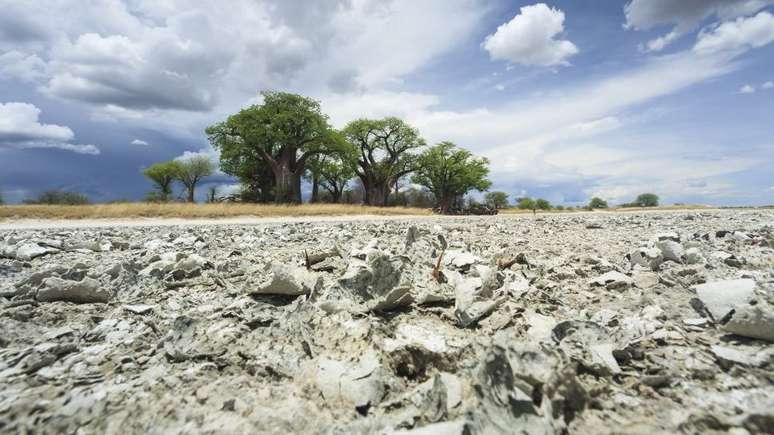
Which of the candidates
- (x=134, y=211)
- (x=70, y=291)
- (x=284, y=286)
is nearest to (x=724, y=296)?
(x=284, y=286)

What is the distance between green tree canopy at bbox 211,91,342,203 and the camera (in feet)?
114

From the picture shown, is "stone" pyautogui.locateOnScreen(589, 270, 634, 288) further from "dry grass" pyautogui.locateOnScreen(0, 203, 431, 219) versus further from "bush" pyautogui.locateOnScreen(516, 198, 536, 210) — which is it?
"bush" pyautogui.locateOnScreen(516, 198, 536, 210)

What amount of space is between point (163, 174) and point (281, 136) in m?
29.3

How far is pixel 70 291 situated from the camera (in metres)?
2.93

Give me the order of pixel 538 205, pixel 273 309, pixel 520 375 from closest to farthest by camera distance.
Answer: pixel 520 375 < pixel 273 309 < pixel 538 205

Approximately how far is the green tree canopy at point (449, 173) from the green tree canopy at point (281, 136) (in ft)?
42.0

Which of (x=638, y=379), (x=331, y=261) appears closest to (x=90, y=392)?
(x=331, y=261)

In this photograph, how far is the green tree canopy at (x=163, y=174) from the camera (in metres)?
51.5

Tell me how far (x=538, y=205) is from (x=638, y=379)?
65.6 m

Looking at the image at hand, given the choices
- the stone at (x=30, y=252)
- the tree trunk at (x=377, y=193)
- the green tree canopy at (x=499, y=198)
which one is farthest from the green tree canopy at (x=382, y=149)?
the stone at (x=30, y=252)

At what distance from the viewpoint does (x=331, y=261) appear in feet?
13.1

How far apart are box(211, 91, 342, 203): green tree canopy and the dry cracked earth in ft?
106

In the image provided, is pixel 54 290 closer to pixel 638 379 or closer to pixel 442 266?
pixel 442 266

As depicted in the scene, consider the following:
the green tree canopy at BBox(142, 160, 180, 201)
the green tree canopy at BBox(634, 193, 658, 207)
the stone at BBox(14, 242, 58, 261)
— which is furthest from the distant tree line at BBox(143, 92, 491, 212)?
the green tree canopy at BBox(634, 193, 658, 207)
